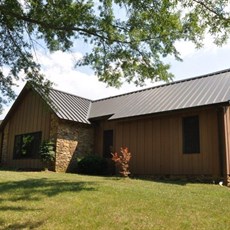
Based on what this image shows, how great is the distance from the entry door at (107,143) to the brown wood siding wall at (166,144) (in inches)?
40.2

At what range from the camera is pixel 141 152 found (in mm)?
17250

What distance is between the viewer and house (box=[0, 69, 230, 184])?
14.6m

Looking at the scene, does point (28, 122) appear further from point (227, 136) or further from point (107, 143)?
point (227, 136)

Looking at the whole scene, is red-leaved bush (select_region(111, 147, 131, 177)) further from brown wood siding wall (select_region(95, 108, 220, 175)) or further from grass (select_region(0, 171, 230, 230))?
grass (select_region(0, 171, 230, 230))

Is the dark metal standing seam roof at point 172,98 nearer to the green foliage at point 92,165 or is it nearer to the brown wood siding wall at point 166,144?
the brown wood siding wall at point 166,144

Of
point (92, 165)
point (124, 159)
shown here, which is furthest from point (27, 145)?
point (124, 159)

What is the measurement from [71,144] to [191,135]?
25.1ft

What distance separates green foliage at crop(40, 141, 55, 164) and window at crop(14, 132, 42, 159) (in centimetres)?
195

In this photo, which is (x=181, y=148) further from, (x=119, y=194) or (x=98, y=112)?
(x=98, y=112)

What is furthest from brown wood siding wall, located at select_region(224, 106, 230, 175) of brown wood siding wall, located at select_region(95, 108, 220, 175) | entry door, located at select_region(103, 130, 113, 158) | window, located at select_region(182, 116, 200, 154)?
entry door, located at select_region(103, 130, 113, 158)

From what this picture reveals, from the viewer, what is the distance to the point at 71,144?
20.2 meters

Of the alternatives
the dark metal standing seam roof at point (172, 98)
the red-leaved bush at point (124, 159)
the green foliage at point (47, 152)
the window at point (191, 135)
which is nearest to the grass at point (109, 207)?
the window at point (191, 135)

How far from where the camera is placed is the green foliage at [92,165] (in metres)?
18.6

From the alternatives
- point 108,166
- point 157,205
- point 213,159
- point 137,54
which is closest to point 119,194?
point 157,205
